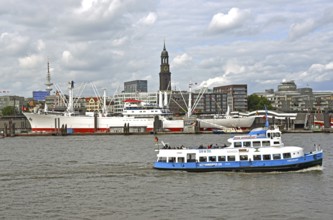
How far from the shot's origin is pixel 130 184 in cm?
5066

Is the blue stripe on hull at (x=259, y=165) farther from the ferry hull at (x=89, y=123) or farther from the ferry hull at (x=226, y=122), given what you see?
the ferry hull at (x=226, y=122)

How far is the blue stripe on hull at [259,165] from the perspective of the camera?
53.5 meters

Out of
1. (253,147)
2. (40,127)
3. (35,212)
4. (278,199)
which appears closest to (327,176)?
(253,147)

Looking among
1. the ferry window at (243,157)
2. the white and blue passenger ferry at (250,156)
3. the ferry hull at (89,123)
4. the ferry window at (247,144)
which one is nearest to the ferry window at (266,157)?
the white and blue passenger ferry at (250,156)

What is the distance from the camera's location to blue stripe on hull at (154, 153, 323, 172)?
53.5 m

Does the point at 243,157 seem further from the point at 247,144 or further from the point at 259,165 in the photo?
the point at 259,165

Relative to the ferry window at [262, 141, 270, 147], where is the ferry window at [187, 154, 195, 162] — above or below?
below

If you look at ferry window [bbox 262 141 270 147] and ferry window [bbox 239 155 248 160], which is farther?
ferry window [bbox 262 141 270 147]

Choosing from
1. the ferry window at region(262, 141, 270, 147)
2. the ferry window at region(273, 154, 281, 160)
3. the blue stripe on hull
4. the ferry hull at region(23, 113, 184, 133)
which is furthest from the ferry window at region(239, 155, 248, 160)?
the ferry hull at region(23, 113, 184, 133)

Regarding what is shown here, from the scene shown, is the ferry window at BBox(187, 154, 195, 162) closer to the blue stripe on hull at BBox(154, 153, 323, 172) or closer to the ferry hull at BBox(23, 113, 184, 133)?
the blue stripe on hull at BBox(154, 153, 323, 172)

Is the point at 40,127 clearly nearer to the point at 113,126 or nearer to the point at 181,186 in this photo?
the point at 113,126

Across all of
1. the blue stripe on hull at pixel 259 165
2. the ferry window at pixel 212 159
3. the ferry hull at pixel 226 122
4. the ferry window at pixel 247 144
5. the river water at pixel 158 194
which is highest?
the ferry hull at pixel 226 122

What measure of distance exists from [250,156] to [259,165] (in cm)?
125

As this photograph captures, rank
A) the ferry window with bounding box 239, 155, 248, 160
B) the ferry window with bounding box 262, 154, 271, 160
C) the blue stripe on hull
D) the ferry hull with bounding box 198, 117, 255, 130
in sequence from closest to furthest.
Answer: the blue stripe on hull, the ferry window with bounding box 262, 154, 271, 160, the ferry window with bounding box 239, 155, 248, 160, the ferry hull with bounding box 198, 117, 255, 130
